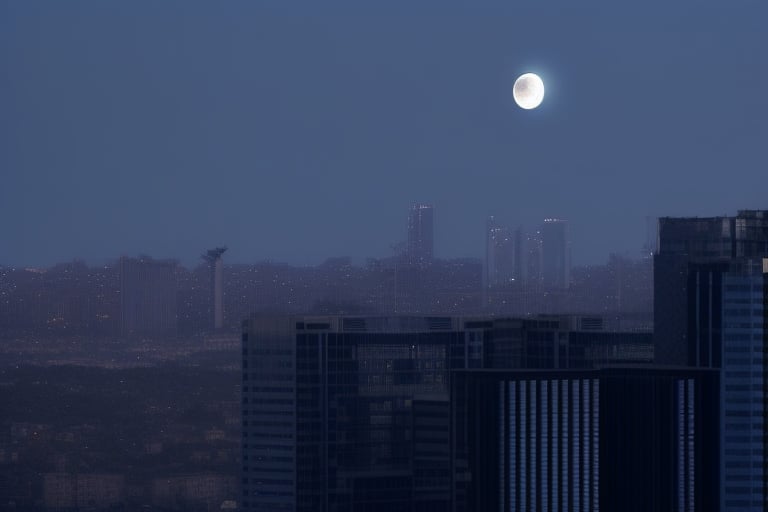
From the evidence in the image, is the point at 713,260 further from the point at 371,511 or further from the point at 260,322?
the point at 260,322

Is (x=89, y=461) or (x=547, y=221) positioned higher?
(x=547, y=221)

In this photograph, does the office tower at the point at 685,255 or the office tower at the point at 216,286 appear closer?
the office tower at the point at 685,255

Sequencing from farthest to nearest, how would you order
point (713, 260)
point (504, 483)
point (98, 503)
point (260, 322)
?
point (98, 503) < point (260, 322) < point (504, 483) < point (713, 260)

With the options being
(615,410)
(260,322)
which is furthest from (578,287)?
(615,410)

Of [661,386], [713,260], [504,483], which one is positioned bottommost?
[504,483]

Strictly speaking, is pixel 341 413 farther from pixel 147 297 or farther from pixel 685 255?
pixel 147 297

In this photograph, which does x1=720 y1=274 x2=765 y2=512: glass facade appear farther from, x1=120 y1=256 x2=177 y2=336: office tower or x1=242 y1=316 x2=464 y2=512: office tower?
x1=120 y1=256 x2=177 y2=336: office tower

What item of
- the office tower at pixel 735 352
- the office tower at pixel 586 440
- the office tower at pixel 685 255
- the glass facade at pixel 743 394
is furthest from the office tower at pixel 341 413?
the glass facade at pixel 743 394

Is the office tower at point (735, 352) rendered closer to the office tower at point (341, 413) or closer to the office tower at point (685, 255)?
the office tower at point (685, 255)
